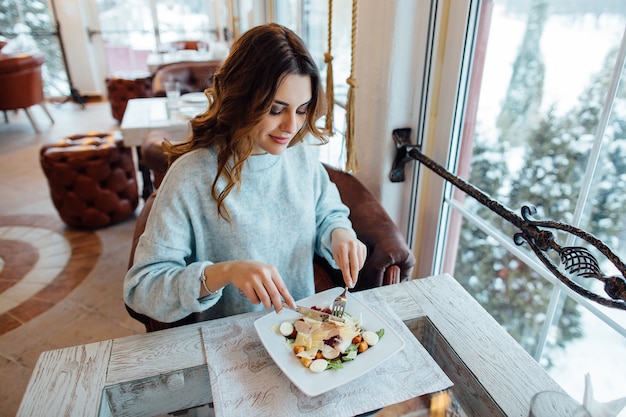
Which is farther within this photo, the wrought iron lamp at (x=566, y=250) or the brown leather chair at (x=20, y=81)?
the brown leather chair at (x=20, y=81)

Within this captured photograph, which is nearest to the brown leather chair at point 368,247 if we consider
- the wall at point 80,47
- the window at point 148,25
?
the window at point 148,25

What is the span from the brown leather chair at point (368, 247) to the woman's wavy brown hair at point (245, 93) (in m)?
0.35

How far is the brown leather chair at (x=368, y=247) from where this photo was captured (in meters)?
1.18

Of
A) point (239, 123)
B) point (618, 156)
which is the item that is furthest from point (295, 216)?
point (618, 156)

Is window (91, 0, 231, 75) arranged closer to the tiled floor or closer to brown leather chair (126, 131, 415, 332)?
the tiled floor

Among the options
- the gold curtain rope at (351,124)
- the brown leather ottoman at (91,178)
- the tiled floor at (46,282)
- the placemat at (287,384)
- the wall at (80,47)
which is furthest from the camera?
the wall at (80,47)

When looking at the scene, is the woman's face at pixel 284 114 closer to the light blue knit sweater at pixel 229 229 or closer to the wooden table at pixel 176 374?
the light blue knit sweater at pixel 229 229

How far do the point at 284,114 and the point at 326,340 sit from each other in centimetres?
47

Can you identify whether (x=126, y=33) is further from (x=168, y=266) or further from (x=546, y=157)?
(x=546, y=157)

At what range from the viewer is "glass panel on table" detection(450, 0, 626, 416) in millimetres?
951

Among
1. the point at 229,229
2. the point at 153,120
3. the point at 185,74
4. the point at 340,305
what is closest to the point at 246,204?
the point at 229,229

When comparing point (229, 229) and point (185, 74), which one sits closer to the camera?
point (229, 229)

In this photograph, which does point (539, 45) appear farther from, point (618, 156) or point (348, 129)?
point (348, 129)

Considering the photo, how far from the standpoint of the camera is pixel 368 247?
1.27 m
